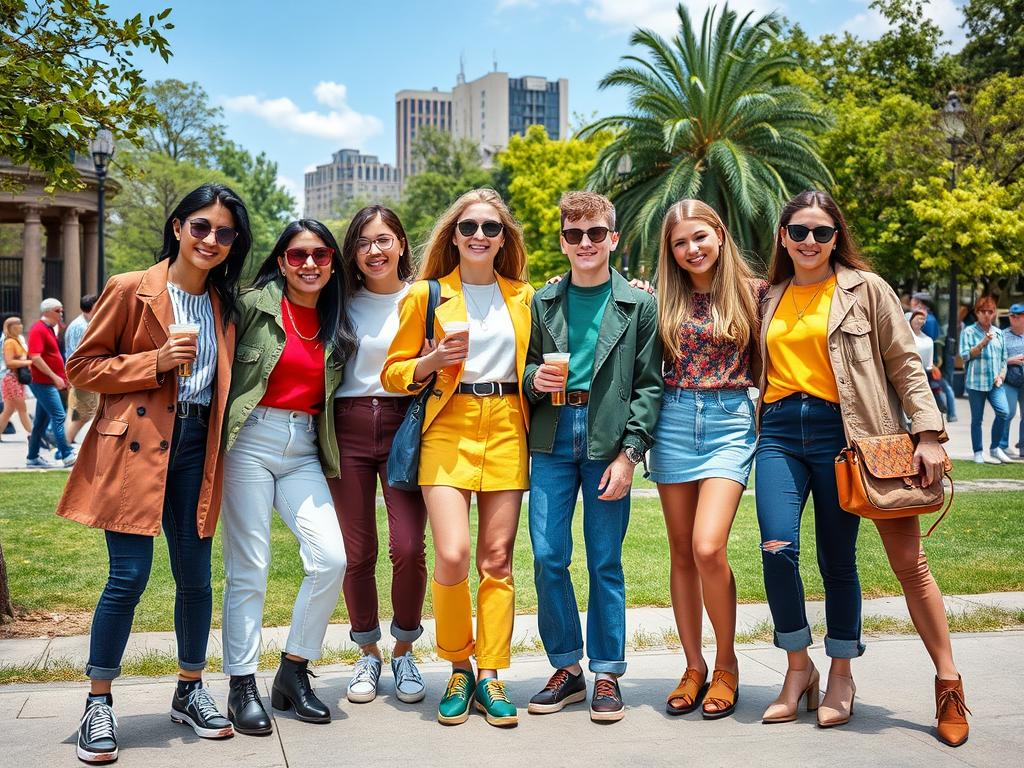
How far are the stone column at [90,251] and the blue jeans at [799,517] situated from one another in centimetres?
3118

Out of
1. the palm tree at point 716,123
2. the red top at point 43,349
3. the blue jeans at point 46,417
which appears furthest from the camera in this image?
the palm tree at point 716,123

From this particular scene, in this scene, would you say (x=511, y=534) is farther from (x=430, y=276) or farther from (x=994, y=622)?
(x=994, y=622)

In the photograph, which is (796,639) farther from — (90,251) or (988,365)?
(90,251)

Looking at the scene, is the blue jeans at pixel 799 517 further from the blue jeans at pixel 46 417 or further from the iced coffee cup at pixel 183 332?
the blue jeans at pixel 46 417

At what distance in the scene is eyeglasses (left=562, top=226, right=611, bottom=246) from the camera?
4254mm

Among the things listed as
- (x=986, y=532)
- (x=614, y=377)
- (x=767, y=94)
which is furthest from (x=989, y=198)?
(x=614, y=377)

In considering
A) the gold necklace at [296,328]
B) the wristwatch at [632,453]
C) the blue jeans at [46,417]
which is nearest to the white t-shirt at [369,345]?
the gold necklace at [296,328]

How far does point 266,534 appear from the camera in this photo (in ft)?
13.2

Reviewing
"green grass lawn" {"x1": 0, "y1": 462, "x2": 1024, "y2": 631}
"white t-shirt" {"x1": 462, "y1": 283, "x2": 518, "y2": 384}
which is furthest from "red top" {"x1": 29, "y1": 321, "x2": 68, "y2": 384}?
"white t-shirt" {"x1": 462, "y1": 283, "x2": 518, "y2": 384}

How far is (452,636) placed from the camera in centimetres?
415

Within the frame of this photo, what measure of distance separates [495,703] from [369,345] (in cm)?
173

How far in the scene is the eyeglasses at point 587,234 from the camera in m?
4.25

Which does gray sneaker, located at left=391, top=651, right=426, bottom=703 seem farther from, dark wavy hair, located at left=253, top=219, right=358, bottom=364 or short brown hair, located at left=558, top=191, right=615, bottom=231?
short brown hair, located at left=558, top=191, right=615, bottom=231

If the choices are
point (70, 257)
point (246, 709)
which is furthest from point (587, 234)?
point (70, 257)
